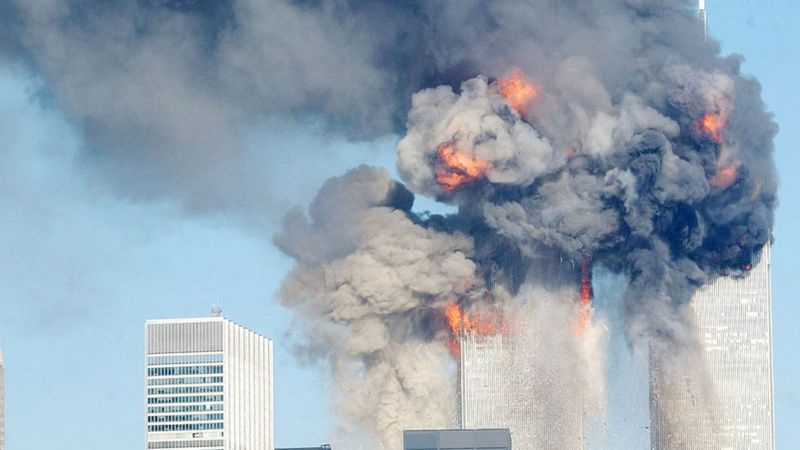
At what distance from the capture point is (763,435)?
186m

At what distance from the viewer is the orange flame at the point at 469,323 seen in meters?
160

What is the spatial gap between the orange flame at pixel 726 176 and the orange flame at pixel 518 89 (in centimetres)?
927

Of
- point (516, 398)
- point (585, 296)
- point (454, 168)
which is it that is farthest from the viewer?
point (516, 398)

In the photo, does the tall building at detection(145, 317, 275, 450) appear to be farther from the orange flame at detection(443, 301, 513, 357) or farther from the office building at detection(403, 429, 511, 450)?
the orange flame at detection(443, 301, 513, 357)

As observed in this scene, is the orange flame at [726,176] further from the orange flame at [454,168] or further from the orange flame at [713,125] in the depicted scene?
the orange flame at [454,168]

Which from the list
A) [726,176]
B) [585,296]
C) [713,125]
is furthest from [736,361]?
[713,125]

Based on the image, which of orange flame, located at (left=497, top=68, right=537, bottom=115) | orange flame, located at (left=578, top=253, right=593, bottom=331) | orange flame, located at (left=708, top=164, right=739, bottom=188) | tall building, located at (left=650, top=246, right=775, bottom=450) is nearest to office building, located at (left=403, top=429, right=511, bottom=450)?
tall building, located at (left=650, top=246, right=775, bottom=450)

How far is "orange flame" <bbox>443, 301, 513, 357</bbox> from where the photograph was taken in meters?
160

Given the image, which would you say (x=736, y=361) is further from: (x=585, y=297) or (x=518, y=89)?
(x=518, y=89)

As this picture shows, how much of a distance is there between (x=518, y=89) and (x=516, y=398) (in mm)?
25916

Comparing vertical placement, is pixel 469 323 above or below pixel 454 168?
below

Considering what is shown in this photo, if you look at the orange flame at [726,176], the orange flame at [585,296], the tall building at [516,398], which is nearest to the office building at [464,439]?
the tall building at [516,398]

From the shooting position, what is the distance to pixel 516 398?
173 metres

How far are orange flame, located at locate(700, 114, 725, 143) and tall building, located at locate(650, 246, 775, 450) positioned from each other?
85.6 feet
